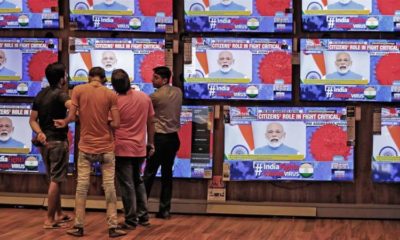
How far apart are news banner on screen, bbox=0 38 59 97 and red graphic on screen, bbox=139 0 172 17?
3.69 ft

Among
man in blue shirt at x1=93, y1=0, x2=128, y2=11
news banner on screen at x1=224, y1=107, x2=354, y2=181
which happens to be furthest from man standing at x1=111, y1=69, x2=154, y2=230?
man in blue shirt at x1=93, y1=0, x2=128, y2=11

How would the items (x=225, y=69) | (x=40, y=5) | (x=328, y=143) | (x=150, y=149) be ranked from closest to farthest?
(x=150, y=149) → (x=328, y=143) → (x=225, y=69) → (x=40, y=5)

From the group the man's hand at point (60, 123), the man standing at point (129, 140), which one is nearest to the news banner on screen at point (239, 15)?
the man standing at point (129, 140)

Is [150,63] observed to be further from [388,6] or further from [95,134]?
[388,6]

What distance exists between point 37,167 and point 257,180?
8.64 ft

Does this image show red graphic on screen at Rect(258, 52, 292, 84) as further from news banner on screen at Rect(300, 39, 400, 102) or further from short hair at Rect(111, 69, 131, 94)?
short hair at Rect(111, 69, 131, 94)

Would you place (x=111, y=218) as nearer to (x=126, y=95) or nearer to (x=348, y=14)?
(x=126, y=95)

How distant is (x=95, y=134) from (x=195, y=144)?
6.12 feet

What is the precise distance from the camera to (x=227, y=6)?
7355mm

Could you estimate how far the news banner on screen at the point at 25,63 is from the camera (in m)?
7.64

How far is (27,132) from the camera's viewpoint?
304 inches

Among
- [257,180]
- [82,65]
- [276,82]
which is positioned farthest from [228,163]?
[82,65]

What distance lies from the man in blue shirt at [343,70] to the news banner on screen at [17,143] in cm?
359

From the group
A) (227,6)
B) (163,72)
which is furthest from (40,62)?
(227,6)
